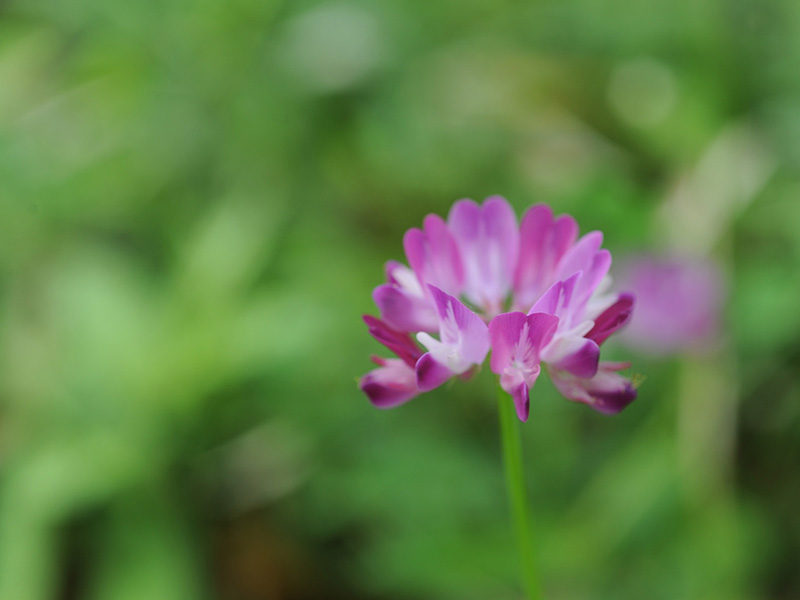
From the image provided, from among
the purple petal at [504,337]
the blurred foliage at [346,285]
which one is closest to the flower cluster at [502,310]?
the purple petal at [504,337]

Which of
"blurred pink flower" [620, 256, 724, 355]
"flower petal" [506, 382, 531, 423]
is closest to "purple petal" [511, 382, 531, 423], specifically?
"flower petal" [506, 382, 531, 423]

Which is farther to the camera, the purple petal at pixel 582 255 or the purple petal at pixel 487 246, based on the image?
the purple petal at pixel 487 246

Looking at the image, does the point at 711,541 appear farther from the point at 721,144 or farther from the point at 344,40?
the point at 344,40

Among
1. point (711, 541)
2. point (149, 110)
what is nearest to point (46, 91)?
point (149, 110)

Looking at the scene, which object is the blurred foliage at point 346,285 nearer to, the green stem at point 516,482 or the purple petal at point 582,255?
the green stem at point 516,482

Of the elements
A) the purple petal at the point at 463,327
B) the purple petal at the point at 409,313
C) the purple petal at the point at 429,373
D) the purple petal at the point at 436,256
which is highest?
the purple petal at the point at 436,256

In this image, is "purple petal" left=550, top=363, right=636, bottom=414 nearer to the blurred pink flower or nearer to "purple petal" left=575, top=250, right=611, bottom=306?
"purple petal" left=575, top=250, right=611, bottom=306

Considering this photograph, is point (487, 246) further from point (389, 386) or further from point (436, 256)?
point (389, 386)
